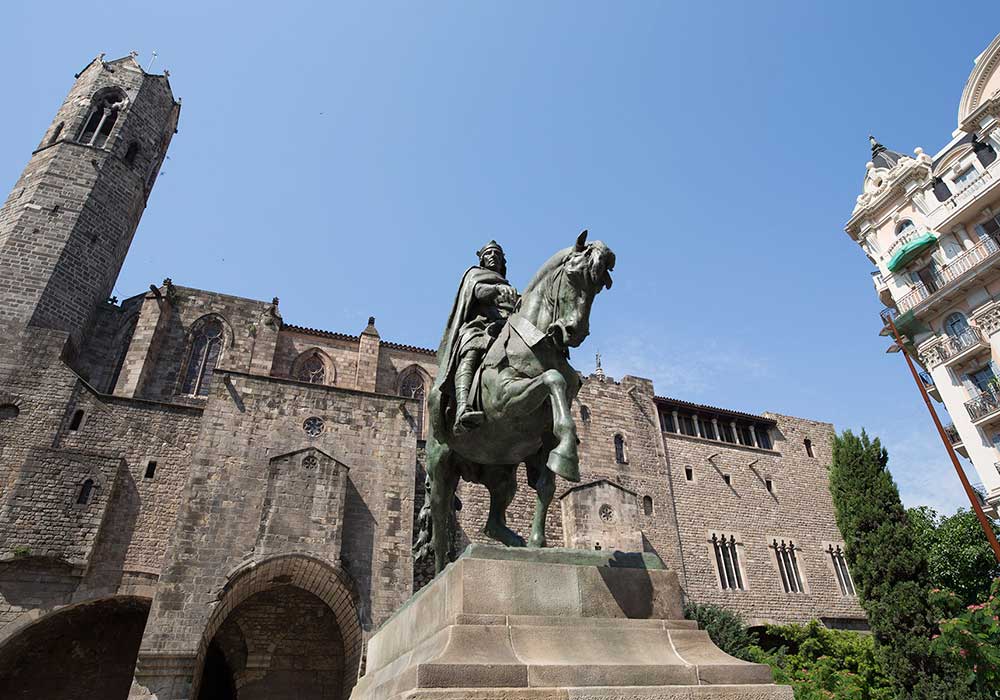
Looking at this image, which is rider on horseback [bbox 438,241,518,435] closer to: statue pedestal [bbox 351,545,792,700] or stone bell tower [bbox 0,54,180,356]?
statue pedestal [bbox 351,545,792,700]

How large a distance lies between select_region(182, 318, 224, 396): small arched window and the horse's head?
883 inches

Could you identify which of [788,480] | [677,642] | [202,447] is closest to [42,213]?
[202,447]

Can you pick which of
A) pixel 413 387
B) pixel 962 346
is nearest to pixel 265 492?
pixel 413 387

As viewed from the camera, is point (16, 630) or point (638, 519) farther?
point (638, 519)

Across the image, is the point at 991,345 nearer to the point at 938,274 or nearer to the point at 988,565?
the point at 938,274

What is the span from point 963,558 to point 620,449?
45.3ft

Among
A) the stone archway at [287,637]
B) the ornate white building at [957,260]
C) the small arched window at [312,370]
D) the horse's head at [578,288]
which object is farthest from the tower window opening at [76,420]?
the ornate white building at [957,260]

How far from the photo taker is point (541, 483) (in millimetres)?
5219

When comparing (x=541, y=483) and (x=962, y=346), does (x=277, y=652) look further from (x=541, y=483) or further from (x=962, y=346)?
(x=962, y=346)

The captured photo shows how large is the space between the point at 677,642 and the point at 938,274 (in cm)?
2713

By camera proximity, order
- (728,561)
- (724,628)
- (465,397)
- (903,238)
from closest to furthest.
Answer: (465,397)
(724,628)
(903,238)
(728,561)

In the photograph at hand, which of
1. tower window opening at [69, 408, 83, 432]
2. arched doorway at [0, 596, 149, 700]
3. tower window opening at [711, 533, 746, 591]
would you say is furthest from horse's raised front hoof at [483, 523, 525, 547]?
tower window opening at [711, 533, 746, 591]

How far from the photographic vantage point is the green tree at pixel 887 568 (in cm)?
1617

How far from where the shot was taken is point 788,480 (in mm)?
31422
